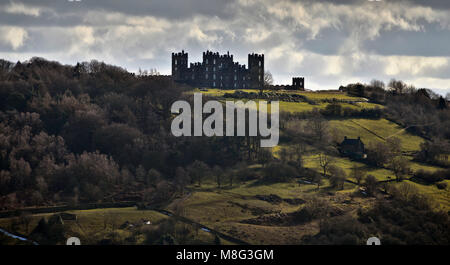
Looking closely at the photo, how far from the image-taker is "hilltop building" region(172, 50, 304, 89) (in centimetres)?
13750

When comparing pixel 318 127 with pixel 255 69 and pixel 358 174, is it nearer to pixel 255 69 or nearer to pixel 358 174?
pixel 358 174

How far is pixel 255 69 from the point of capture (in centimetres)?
13950

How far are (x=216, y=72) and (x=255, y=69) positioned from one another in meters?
8.76

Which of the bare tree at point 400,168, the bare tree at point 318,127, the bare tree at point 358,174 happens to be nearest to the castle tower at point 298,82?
the bare tree at point 318,127

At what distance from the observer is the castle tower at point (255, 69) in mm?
137625

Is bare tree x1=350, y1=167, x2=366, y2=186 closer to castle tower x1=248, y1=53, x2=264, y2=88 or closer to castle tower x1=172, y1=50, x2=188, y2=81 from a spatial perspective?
castle tower x1=248, y1=53, x2=264, y2=88

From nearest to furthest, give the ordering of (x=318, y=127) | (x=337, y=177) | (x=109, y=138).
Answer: (x=337, y=177)
(x=109, y=138)
(x=318, y=127)

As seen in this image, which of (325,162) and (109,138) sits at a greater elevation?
(109,138)

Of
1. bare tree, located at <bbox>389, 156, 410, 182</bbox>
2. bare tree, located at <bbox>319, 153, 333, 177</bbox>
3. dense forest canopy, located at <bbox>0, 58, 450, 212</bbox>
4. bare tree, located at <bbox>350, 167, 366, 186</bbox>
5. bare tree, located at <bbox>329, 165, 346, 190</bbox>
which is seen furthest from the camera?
bare tree, located at <bbox>319, 153, 333, 177</bbox>

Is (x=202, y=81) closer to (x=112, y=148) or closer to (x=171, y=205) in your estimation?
(x=112, y=148)

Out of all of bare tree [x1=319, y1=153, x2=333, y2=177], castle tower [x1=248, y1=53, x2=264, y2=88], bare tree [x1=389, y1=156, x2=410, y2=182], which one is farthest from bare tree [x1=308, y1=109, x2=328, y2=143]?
castle tower [x1=248, y1=53, x2=264, y2=88]

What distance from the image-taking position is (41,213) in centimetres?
6750

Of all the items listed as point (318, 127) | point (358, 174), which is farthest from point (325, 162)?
point (318, 127)
